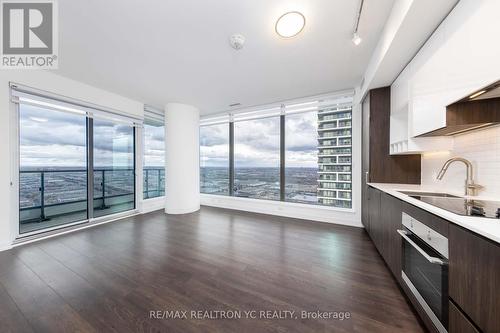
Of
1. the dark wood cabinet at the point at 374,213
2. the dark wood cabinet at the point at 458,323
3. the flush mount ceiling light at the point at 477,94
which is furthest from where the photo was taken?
the dark wood cabinet at the point at 374,213

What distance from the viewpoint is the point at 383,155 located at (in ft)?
8.15

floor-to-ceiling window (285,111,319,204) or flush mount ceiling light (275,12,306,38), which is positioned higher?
flush mount ceiling light (275,12,306,38)

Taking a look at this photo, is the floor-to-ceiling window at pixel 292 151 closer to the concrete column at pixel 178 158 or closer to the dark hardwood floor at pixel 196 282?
the concrete column at pixel 178 158

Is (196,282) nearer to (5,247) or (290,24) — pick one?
(290,24)

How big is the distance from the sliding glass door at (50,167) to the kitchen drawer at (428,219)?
488 cm

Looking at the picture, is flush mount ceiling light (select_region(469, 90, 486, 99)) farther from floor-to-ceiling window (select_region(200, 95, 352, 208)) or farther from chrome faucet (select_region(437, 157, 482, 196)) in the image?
floor-to-ceiling window (select_region(200, 95, 352, 208))

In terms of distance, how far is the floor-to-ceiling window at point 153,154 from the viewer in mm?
4359

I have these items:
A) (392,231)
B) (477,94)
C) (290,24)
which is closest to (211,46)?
(290,24)

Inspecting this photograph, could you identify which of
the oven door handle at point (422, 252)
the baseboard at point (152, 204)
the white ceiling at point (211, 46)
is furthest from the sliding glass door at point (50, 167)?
the oven door handle at point (422, 252)

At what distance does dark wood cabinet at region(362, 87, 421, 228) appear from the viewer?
2.40m

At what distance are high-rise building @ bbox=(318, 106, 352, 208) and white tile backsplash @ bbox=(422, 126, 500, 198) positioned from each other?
154 cm

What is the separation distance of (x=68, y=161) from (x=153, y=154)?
160 cm

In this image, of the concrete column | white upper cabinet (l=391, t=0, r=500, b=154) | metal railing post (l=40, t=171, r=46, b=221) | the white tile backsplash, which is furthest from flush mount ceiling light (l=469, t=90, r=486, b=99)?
metal railing post (l=40, t=171, r=46, b=221)

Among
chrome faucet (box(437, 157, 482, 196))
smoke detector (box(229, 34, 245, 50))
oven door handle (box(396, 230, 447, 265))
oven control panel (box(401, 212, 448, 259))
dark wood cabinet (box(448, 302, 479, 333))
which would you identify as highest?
smoke detector (box(229, 34, 245, 50))
